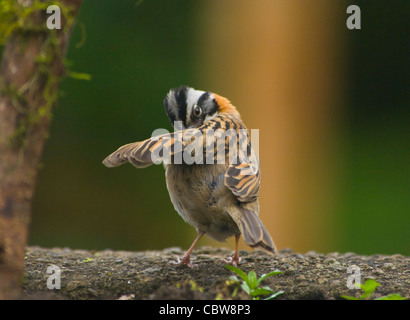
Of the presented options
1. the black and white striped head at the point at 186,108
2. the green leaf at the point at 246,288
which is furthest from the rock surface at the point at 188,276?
the black and white striped head at the point at 186,108

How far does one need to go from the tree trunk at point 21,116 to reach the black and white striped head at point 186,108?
2.12 m

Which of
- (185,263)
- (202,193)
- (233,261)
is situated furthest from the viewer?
(233,261)

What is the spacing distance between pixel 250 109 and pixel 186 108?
3.73 meters

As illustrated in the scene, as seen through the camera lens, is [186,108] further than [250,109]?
No

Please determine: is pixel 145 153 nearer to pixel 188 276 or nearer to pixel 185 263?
pixel 188 276

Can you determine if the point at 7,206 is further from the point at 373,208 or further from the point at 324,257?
the point at 373,208

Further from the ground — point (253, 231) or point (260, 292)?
point (253, 231)

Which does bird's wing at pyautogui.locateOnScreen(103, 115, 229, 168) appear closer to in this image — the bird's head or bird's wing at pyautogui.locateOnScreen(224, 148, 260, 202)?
bird's wing at pyautogui.locateOnScreen(224, 148, 260, 202)

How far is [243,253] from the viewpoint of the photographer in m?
5.60

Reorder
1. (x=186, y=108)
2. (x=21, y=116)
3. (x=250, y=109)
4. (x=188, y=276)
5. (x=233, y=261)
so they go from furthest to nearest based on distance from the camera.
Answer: (x=250, y=109), (x=186, y=108), (x=233, y=261), (x=188, y=276), (x=21, y=116)

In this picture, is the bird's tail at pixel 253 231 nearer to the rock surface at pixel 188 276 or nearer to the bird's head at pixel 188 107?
the rock surface at pixel 188 276

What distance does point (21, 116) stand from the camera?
3.07 metres

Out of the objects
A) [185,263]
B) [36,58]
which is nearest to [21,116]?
[36,58]

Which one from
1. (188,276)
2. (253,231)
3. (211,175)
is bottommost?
(188,276)
